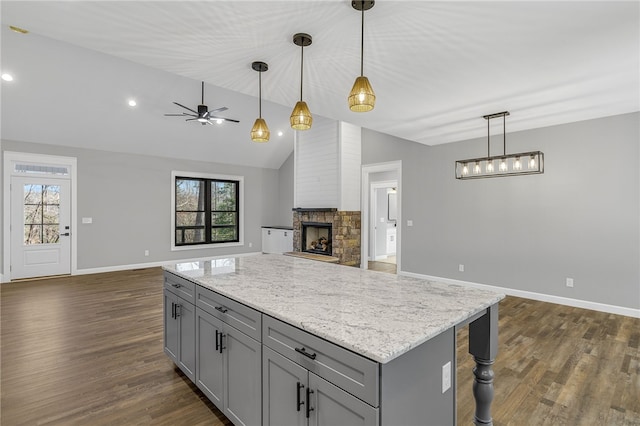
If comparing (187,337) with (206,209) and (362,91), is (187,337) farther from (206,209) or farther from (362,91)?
(206,209)

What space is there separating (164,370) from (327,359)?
81.6 inches

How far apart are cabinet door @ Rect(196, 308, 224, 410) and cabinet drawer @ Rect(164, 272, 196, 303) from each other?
0.15 m

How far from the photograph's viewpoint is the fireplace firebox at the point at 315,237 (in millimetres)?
7032

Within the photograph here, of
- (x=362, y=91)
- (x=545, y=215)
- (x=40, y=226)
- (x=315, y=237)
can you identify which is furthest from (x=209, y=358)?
(x=40, y=226)

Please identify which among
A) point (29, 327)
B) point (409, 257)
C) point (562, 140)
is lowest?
point (29, 327)

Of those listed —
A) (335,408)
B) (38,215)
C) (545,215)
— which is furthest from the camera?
(38,215)

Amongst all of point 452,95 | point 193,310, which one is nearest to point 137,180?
point 193,310

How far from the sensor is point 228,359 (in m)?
1.91

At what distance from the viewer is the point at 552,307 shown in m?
4.34

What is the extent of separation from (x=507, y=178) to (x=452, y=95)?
7.60 feet

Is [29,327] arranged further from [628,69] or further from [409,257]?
[628,69]

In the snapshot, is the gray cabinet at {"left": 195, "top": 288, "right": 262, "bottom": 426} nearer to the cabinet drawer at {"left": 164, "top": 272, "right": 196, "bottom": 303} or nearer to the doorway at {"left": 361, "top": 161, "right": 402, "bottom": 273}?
the cabinet drawer at {"left": 164, "top": 272, "right": 196, "bottom": 303}

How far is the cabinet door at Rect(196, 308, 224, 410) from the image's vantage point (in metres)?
2.00

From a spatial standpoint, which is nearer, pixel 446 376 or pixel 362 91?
pixel 446 376
